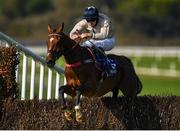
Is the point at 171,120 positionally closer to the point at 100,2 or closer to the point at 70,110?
the point at 70,110

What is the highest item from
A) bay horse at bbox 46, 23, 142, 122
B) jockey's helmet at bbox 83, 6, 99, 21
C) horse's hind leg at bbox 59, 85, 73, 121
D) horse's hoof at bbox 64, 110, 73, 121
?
jockey's helmet at bbox 83, 6, 99, 21

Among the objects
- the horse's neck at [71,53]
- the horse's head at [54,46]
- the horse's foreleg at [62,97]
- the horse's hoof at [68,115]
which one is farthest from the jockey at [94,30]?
the horse's hoof at [68,115]

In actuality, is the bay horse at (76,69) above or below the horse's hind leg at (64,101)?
above

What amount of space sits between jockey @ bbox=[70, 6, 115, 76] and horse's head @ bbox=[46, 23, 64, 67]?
76cm

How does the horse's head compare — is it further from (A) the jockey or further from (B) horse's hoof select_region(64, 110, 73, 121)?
(A) the jockey

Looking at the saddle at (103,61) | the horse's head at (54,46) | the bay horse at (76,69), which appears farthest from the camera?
the saddle at (103,61)

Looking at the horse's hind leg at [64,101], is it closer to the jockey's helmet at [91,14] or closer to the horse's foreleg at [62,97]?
the horse's foreleg at [62,97]

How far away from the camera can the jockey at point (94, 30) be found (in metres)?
10.5

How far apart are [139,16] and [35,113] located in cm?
5691

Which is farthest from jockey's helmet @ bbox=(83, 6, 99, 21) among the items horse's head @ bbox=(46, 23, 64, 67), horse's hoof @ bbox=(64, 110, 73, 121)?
horse's hoof @ bbox=(64, 110, 73, 121)

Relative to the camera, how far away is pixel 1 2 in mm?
90625

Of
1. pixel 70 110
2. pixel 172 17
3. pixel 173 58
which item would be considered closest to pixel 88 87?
pixel 70 110

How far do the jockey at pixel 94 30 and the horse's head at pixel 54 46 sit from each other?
2.49ft

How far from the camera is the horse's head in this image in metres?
9.40
